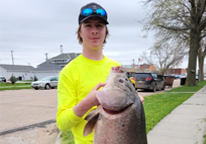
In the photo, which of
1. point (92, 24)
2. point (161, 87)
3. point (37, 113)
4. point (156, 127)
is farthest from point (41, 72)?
point (92, 24)

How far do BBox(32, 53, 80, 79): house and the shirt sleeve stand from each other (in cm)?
4395

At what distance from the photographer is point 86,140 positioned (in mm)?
1520

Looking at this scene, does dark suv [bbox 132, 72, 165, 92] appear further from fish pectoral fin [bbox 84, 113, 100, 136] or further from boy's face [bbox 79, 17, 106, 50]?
fish pectoral fin [bbox 84, 113, 100, 136]

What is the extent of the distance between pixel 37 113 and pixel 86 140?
7.26 metres

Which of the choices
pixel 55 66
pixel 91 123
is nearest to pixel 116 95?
pixel 91 123

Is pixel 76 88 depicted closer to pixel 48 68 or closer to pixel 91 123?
pixel 91 123

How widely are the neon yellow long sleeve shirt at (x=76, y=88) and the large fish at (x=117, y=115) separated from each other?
0.22 m

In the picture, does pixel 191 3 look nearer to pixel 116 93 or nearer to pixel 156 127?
pixel 156 127

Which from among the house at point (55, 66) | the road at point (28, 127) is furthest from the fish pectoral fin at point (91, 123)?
the house at point (55, 66)

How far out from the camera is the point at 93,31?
159 centimetres

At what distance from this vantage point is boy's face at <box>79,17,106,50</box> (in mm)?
1594

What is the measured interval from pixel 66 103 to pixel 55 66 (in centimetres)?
4685

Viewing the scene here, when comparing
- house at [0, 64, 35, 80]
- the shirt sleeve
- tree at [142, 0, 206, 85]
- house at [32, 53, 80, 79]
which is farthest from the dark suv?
house at [0, 64, 35, 80]

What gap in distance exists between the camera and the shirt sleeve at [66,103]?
1344 mm
